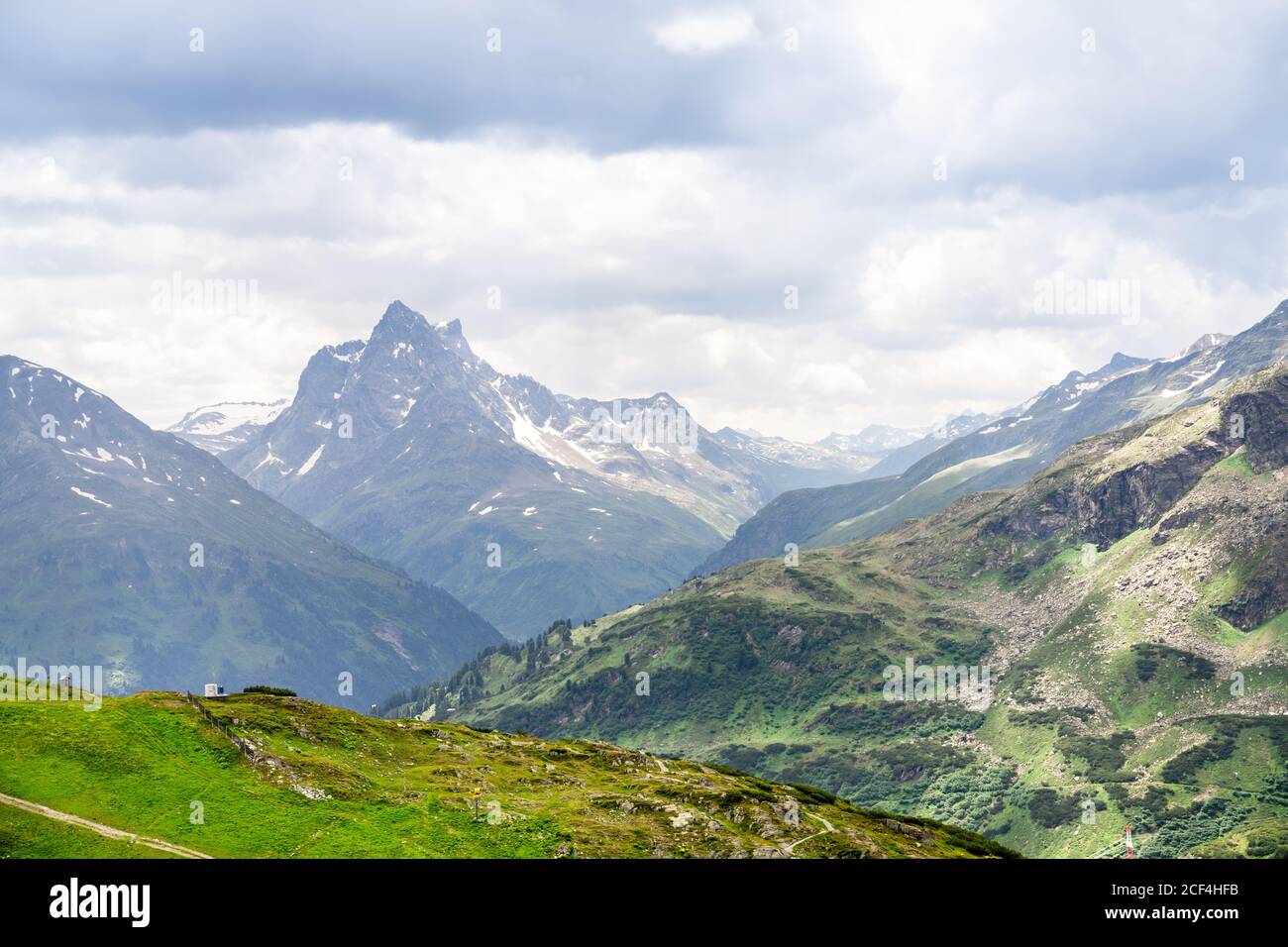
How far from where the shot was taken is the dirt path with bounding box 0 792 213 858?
7600 cm

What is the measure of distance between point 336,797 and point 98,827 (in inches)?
823

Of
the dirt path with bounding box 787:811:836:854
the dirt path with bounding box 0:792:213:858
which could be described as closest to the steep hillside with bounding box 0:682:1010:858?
the dirt path with bounding box 787:811:836:854

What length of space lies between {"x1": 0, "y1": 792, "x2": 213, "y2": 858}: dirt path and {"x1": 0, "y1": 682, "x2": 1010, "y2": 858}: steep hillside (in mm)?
878

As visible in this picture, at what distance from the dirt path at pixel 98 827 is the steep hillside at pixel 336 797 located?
88cm

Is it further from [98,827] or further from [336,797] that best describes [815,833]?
[98,827]

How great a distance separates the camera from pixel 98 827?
7819cm

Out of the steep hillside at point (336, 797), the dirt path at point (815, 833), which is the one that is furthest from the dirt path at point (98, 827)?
the dirt path at point (815, 833)

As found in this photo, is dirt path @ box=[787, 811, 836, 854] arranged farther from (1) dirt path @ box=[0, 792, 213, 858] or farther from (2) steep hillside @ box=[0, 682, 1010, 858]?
(1) dirt path @ box=[0, 792, 213, 858]

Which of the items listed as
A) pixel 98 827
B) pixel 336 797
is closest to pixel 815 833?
pixel 336 797

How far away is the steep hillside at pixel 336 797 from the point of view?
3206 inches
